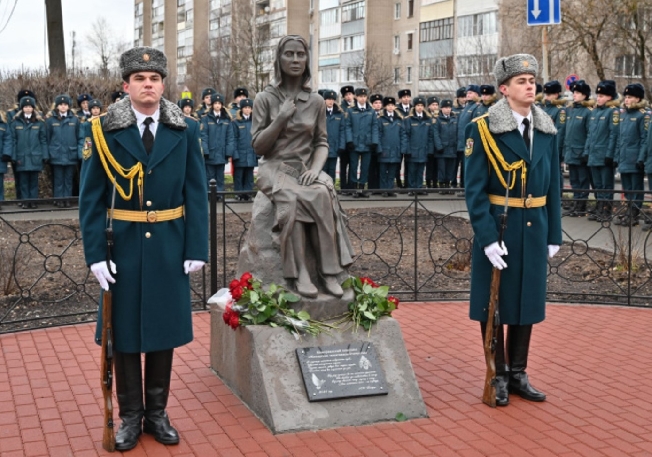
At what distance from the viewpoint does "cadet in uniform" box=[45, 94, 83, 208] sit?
50.4ft

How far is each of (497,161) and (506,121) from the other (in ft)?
0.86

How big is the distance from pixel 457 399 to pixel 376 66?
42492mm

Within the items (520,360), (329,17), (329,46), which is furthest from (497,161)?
(329,17)

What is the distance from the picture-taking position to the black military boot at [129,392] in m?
5.05

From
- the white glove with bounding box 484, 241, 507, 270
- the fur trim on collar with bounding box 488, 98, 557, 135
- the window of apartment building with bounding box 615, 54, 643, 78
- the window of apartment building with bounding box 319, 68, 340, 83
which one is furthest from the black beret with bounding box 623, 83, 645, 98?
the window of apartment building with bounding box 319, 68, 340, 83

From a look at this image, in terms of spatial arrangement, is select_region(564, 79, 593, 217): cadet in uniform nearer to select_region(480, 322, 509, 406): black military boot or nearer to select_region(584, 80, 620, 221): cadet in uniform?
select_region(584, 80, 620, 221): cadet in uniform

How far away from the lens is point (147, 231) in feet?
16.3


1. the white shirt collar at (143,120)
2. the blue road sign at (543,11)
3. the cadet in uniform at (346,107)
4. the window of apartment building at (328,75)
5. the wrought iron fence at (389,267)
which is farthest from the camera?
the window of apartment building at (328,75)

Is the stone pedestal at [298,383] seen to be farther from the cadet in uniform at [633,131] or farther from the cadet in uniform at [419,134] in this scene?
the cadet in uniform at [419,134]

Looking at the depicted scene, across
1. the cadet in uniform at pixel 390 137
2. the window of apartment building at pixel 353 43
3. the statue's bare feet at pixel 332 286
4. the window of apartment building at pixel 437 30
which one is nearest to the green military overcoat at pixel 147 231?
the statue's bare feet at pixel 332 286

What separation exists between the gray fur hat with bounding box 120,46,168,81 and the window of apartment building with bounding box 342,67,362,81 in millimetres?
47897

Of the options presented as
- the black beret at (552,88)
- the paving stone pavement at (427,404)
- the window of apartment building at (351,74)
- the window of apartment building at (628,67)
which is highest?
the window of apartment building at (351,74)

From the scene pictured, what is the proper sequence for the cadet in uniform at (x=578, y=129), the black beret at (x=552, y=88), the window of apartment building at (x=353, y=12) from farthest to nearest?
the window of apartment building at (x=353, y=12), the black beret at (x=552, y=88), the cadet in uniform at (x=578, y=129)

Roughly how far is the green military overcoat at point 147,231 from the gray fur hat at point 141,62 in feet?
0.74
